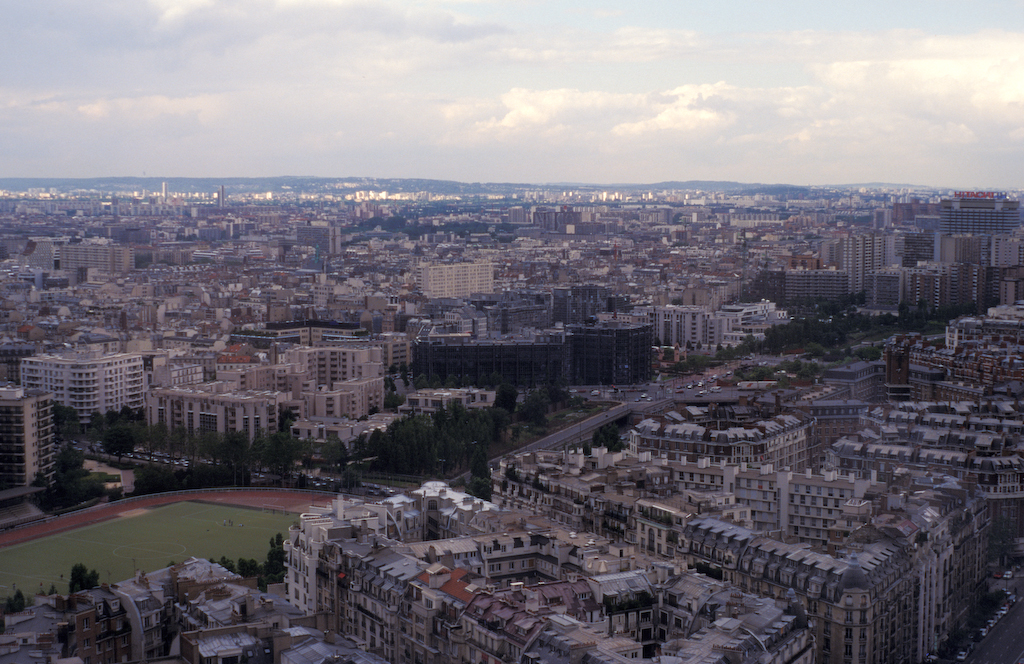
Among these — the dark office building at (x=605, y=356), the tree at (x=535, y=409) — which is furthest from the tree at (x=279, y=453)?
the dark office building at (x=605, y=356)

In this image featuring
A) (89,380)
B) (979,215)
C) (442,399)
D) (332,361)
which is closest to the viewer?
(89,380)

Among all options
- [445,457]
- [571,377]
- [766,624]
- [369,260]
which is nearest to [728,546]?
[766,624]

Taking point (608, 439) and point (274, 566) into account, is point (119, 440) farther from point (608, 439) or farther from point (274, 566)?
point (274, 566)

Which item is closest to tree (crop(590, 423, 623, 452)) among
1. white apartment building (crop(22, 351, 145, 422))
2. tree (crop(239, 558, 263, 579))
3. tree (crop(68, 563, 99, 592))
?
tree (crop(239, 558, 263, 579))

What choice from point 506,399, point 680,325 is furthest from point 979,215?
point 506,399

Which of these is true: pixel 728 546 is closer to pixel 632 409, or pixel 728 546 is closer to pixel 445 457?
pixel 445 457

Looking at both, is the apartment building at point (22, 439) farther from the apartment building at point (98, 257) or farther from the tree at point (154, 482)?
the apartment building at point (98, 257)

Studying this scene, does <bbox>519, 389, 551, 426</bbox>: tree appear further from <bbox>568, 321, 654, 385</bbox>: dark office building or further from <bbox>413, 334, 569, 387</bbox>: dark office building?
<bbox>568, 321, 654, 385</bbox>: dark office building
